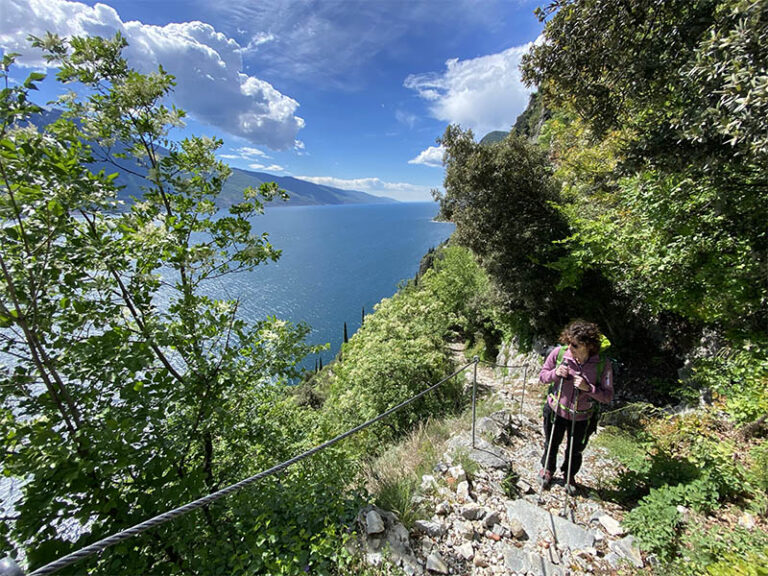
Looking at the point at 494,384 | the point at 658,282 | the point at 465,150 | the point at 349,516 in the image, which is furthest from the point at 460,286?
the point at 349,516

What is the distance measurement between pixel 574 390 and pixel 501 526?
1668 mm

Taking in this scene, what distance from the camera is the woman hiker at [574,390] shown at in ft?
11.3

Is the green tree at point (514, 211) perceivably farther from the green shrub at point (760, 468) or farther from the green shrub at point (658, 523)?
the green shrub at point (658, 523)

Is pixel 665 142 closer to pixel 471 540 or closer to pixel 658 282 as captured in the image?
pixel 658 282

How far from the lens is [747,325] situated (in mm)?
4902

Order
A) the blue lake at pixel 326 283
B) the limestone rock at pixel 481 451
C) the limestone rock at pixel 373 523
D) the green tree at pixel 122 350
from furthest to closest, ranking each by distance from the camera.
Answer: the blue lake at pixel 326 283, the limestone rock at pixel 481 451, the limestone rock at pixel 373 523, the green tree at pixel 122 350

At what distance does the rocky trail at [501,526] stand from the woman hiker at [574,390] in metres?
0.33

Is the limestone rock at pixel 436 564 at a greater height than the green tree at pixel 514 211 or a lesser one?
lesser

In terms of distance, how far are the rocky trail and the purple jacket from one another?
3.43ft

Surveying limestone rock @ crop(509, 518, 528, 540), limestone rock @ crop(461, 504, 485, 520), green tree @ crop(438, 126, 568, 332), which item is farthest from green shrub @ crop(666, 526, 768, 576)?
green tree @ crop(438, 126, 568, 332)

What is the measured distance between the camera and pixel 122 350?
2703 mm

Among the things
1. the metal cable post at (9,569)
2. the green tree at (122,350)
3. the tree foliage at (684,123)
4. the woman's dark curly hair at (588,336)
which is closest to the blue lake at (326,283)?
the green tree at (122,350)

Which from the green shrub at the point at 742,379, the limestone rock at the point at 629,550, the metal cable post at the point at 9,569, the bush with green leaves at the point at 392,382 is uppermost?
the metal cable post at the point at 9,569

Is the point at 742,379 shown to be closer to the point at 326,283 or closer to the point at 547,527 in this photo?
the point at 547,527
